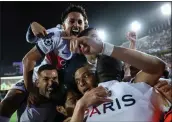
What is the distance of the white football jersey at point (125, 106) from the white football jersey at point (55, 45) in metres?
0.26

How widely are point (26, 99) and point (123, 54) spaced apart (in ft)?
1.63

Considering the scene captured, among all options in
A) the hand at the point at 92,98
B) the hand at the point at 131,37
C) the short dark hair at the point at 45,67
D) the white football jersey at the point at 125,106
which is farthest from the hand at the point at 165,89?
the short dark hair at the point at 45,67

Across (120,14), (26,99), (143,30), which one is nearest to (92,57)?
(26,99)

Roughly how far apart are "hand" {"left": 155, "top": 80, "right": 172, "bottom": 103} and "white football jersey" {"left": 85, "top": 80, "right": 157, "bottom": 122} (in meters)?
0.02

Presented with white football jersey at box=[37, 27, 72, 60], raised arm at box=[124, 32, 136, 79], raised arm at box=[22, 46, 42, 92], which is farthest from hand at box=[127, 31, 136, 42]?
raised arm at box=[22, 46, 42, 92]

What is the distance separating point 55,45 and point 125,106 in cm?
39

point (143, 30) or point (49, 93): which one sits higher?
point (143, 30)

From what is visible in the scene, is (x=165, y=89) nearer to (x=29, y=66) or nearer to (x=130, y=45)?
(x=130, y=45)

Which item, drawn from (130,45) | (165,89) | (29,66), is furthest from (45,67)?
(165,89)

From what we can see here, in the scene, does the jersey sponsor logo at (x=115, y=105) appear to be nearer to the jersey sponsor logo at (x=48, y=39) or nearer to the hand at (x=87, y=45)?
the hand at (x=87, y=45)

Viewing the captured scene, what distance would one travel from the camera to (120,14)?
132 centimetres

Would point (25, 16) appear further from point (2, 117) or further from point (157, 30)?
point (157, 30)

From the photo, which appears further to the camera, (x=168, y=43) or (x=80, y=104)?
(x=168, y=43)

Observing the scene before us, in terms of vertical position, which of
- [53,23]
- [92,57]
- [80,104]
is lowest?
[80,104]
